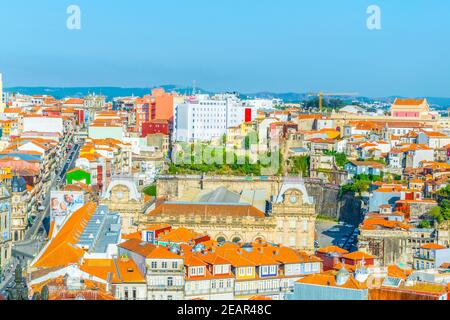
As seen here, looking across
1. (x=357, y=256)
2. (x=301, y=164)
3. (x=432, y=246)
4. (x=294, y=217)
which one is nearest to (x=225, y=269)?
(x=357, y=256)

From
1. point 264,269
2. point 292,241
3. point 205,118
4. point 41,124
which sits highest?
point 205,118

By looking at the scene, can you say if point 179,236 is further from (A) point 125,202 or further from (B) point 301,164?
(B) point 301,164

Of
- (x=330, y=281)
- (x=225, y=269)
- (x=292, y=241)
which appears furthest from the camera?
(x=292, y=241)

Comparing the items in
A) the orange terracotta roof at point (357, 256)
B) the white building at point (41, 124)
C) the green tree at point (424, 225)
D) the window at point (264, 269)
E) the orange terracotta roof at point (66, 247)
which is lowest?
the window at point (264, 269)

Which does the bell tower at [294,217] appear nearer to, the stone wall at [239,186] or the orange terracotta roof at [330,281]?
the orange terracotta roof at [330,281]

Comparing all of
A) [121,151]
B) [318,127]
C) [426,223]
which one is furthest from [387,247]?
[318,127]

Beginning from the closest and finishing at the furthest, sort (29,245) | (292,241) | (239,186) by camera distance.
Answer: (292,241)
(29,245)
(239,186)

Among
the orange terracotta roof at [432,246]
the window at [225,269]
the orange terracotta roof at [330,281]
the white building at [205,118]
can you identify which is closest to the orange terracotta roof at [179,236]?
the window at [225,269]

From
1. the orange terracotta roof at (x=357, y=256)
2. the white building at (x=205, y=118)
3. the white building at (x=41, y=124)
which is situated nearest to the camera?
the orange terracotta roof at (x=357, y=256)

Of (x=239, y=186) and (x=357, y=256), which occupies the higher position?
(x=239, y=186)
